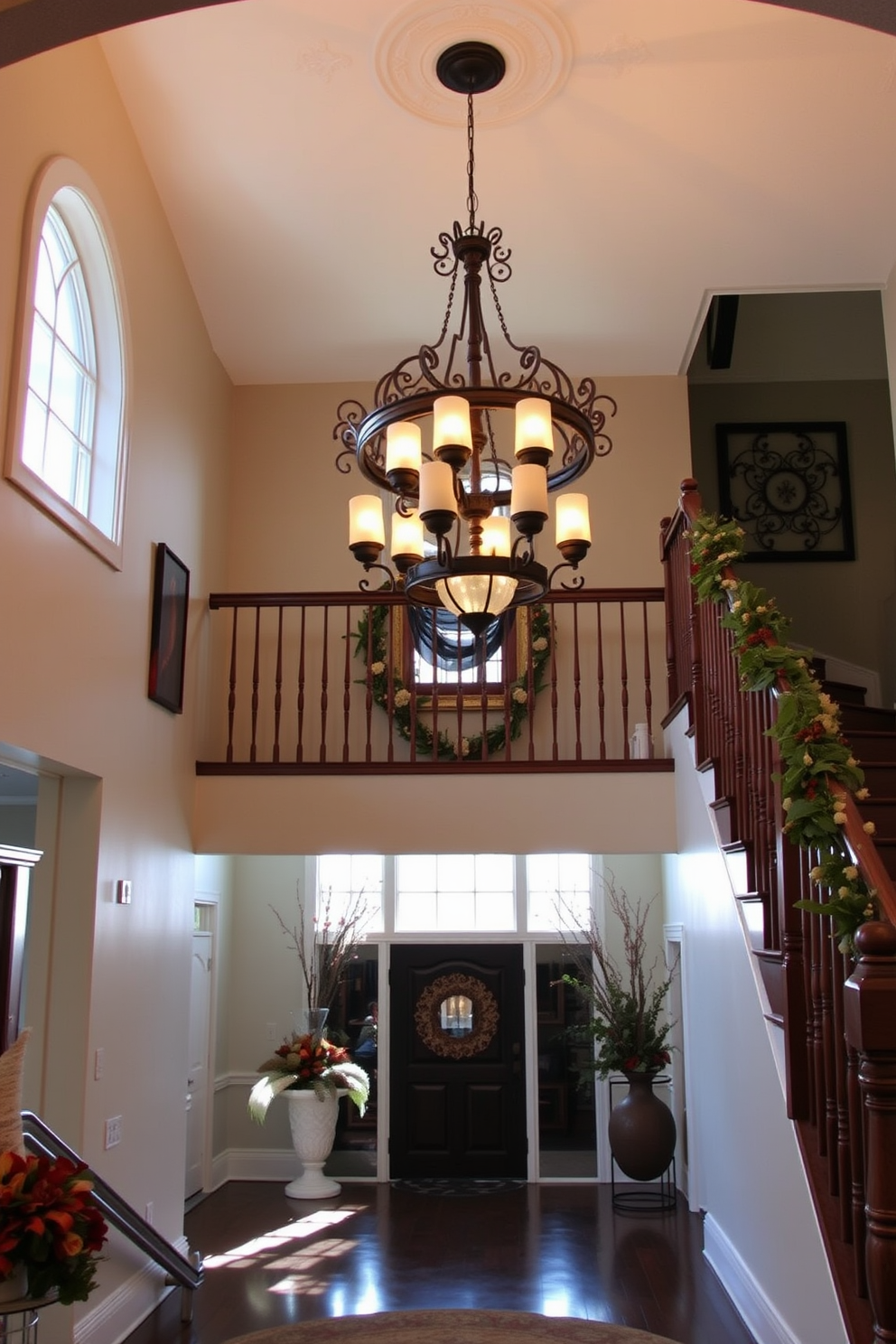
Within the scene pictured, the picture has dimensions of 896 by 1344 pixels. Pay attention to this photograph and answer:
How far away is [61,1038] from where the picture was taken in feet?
15.6

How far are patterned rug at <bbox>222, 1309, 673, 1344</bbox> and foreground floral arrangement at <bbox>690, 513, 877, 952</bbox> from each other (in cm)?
258

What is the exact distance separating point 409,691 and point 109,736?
2737 millimetres

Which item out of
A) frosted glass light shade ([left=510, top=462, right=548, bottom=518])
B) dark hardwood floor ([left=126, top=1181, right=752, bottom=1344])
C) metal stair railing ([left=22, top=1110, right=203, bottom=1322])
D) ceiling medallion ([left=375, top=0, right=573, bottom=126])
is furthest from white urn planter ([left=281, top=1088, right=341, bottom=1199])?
ceiling medallion ([left=375, top=0, right=573, bottom=126])

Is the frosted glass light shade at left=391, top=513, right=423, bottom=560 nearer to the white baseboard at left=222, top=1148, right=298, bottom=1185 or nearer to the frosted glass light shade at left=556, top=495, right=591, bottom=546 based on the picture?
the frosted glass light shade at left=556, top=495, right=591, bottom=546

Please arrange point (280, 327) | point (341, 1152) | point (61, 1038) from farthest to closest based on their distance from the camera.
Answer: point (341, 1152) < point (280, 327) < point (61, 1038)

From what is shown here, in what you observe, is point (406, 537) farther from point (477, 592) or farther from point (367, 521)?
point (477, 592)

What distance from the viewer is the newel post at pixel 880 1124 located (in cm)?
243

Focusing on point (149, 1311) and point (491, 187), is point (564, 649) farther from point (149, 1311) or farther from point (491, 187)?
point (149, 1311)

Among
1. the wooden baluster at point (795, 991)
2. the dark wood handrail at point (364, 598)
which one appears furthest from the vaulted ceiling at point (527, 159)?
the wooden baluster at point (795, 991)

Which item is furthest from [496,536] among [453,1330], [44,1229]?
[453,1330]

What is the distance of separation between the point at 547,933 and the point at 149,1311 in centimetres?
404

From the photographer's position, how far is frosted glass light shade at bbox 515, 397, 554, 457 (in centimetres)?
354

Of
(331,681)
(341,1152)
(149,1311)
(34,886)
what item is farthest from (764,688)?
(341,1152)

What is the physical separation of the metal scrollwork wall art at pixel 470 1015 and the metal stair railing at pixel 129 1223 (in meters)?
3.08
